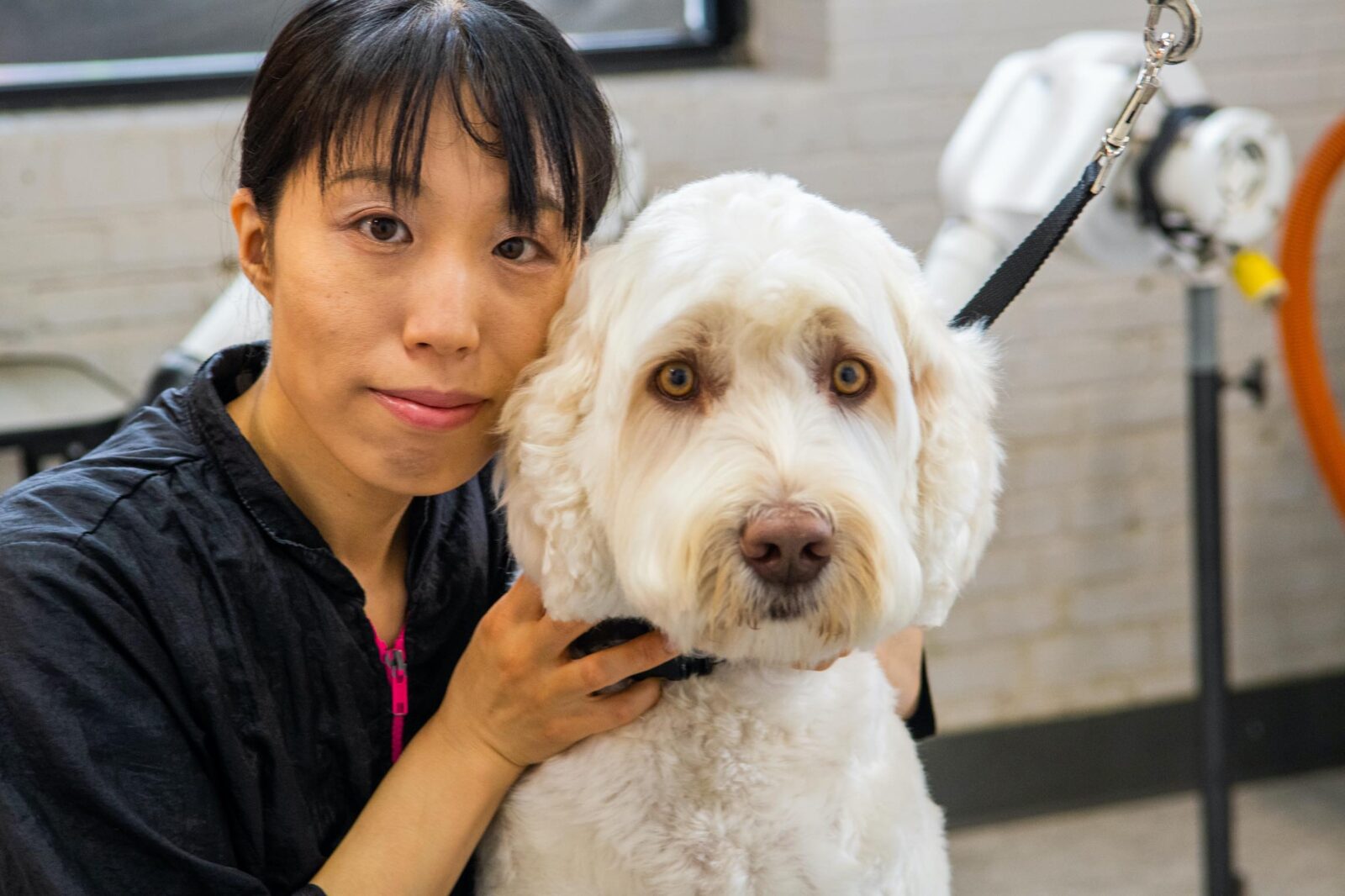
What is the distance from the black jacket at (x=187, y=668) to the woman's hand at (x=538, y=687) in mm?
97

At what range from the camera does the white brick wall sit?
2.31 m

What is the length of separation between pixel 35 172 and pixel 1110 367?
1.89m

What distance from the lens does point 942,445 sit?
3.31 feet

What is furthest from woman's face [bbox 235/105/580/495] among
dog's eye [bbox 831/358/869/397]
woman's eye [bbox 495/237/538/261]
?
dog's eye [bbox 831/358/869/397]

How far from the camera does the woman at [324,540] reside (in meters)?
0.96

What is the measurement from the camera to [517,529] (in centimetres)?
101

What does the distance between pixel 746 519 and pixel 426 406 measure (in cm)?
28

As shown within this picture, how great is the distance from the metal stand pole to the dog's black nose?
1.47 metres

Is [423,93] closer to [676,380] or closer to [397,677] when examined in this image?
[676,380]

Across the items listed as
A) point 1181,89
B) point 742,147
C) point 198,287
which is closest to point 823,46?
point 742,147

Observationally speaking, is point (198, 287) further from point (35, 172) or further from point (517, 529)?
point (517, 529)

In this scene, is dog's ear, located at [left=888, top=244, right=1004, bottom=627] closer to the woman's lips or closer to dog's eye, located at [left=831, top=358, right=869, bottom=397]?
dog's eye, located at [left=831, top=358, right=869, bottom=397]

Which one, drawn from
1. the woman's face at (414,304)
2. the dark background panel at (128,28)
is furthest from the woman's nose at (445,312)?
the dark background panel at (128,28)

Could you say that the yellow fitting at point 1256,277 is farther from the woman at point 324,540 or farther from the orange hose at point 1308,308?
the woman at point 324,540
